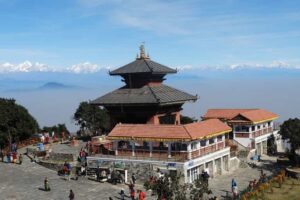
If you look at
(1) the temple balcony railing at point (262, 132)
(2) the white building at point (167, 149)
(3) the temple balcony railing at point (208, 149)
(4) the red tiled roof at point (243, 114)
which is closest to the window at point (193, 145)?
(2) the white building at point (167, 149)

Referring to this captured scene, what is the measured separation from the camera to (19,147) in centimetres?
5400

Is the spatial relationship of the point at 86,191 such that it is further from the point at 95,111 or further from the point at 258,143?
the point at 95,111

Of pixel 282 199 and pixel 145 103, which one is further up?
pixel 145 103

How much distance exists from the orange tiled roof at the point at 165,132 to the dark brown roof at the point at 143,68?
8286 mm

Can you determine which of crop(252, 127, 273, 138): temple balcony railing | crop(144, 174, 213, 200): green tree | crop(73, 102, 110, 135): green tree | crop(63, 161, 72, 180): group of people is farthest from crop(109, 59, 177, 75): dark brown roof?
crop(144, 174, 213, 200): green tree

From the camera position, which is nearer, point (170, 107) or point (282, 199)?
point (282, 199)

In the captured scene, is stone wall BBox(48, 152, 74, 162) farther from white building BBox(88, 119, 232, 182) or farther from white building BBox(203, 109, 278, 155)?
white building BBox(203, 109, 278, 155)

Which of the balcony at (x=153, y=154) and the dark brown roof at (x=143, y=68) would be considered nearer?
the balcony at (x=153, y=154)

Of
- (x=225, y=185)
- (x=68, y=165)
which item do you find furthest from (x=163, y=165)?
(x=68, y=165)

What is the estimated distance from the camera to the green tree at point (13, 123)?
53.8 metres

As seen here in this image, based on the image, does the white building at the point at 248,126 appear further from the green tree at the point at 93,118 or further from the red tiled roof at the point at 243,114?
the green tree at the point at 93,118

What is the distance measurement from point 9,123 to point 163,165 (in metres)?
23.0

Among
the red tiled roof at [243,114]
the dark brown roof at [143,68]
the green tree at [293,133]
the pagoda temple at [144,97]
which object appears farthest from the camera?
the red tiled roof at [243,114]

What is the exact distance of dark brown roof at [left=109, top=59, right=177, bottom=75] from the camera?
49.3m
